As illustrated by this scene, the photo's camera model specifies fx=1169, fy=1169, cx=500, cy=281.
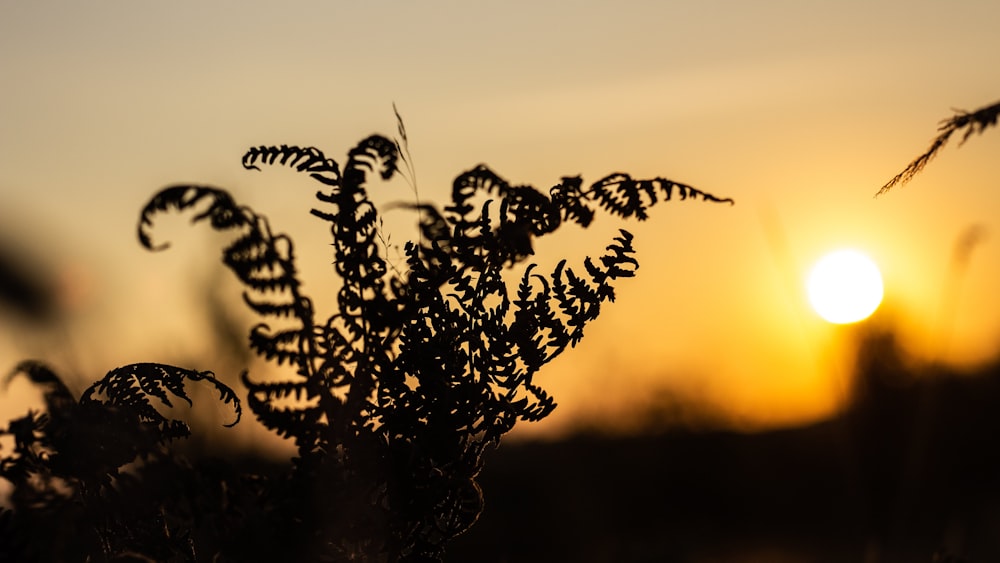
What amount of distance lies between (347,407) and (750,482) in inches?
1251

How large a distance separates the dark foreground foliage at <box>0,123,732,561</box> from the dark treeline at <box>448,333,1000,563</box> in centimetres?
1449

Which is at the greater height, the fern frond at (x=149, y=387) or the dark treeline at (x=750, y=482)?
the fern frond at (x=149, y=387)

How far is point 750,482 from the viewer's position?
110 ft

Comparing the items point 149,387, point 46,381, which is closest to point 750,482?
point 149,387

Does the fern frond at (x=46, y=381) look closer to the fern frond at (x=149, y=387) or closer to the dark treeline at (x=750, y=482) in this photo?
the fern frond at (x=149, y=387)

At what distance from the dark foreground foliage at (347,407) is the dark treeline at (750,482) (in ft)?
47.5

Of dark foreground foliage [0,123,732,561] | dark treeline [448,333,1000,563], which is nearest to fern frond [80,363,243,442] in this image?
dark foreground foliage [0,123,732,561]

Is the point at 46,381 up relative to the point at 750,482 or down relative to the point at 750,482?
up

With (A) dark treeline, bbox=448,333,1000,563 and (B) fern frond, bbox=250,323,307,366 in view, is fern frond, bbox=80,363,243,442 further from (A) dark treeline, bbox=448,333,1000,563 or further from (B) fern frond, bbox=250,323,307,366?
(A) dark treeline, bbox=448,333,1000,563

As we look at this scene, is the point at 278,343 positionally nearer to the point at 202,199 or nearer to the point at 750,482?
the point at 202,199

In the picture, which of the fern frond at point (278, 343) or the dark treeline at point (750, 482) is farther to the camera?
the dark treeline at point (750, 482)

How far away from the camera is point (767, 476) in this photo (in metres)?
34.1

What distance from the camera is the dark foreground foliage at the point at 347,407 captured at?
304 centimetres

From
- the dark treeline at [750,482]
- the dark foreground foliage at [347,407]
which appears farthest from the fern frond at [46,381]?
the dark treeline at [750,482]
